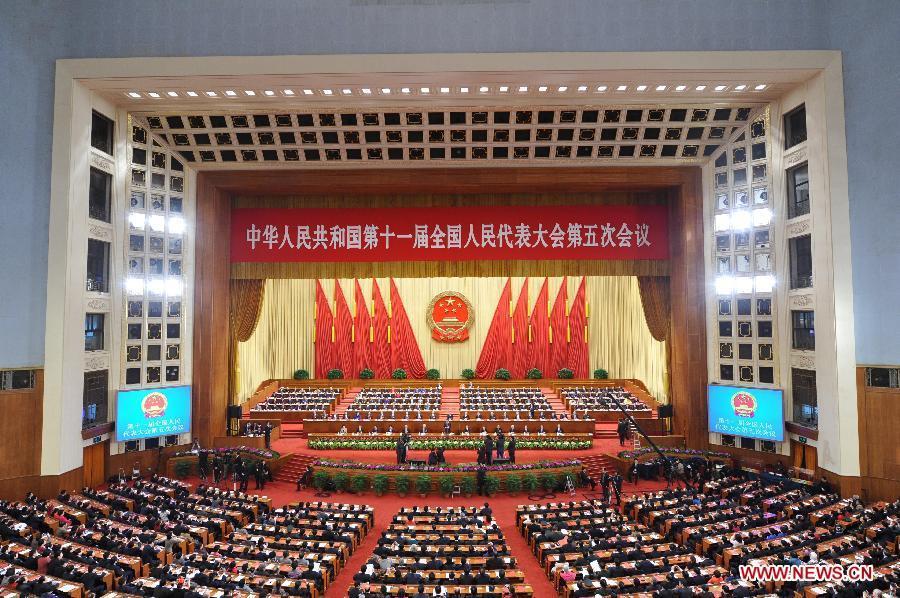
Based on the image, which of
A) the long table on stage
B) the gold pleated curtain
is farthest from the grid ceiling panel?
the gold pleated curtain

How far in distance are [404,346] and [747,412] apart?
1801 centimetres

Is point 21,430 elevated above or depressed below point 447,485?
above

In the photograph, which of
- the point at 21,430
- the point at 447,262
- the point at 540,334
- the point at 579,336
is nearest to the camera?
the point at 21,430

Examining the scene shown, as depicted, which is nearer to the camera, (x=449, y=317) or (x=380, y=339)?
(x=380, y=339)

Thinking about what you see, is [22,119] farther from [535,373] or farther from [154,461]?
[535,373]

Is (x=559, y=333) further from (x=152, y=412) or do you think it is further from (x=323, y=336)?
(x=152, y=412)

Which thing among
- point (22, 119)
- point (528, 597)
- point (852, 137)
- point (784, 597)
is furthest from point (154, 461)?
point (852, 137)

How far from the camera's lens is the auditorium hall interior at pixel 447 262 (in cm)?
1196

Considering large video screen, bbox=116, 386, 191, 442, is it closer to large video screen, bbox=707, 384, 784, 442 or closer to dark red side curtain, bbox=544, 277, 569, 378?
large video screen, bbox=707, 384, 784, 442

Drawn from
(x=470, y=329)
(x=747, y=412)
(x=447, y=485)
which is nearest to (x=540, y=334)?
(x=470, y=329)

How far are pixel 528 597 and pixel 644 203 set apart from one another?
15.9 meters

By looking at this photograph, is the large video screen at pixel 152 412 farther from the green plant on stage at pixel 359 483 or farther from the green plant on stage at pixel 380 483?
the green plant on stage at pixel 380 483

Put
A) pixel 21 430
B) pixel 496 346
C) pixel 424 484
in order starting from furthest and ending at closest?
pixel 496 346 → pixel 424 484 → pixel 21 430

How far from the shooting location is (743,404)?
1862cm
